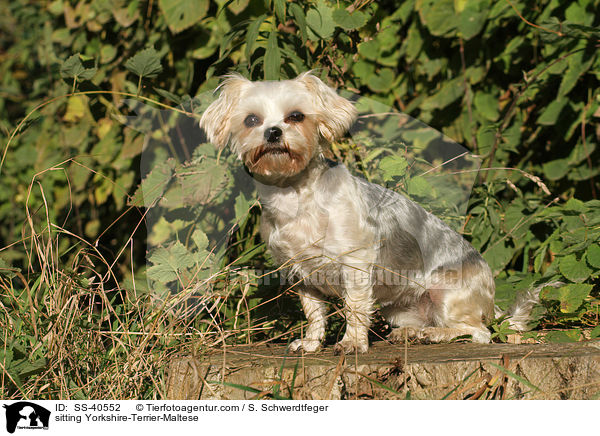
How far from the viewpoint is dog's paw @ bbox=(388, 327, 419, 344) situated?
10.9 feet

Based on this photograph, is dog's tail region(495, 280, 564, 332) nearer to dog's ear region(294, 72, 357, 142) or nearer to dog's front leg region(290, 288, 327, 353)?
dog's front leg region(290, 288, 327, 353)

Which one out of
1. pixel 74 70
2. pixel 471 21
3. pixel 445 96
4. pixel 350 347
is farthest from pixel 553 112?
pixel 74 70

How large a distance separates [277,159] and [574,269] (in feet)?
5.99

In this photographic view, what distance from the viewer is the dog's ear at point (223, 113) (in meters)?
3.25

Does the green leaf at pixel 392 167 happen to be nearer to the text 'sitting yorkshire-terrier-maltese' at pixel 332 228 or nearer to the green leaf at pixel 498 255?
the text 'sitting yorkshire-terrier-maltese' at pixel 332 228

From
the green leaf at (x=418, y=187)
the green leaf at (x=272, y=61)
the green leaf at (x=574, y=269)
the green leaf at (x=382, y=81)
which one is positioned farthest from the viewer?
the green leaf at (x=382, y=81)

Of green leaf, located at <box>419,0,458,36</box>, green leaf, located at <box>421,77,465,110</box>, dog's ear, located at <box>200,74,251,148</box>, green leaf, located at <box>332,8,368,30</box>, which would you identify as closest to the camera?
dog's ear, located at <box>200,74,251,148</box>

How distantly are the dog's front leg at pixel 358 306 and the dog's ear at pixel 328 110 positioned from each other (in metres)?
0.76

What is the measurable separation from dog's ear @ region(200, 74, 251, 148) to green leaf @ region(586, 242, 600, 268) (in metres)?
2.12
